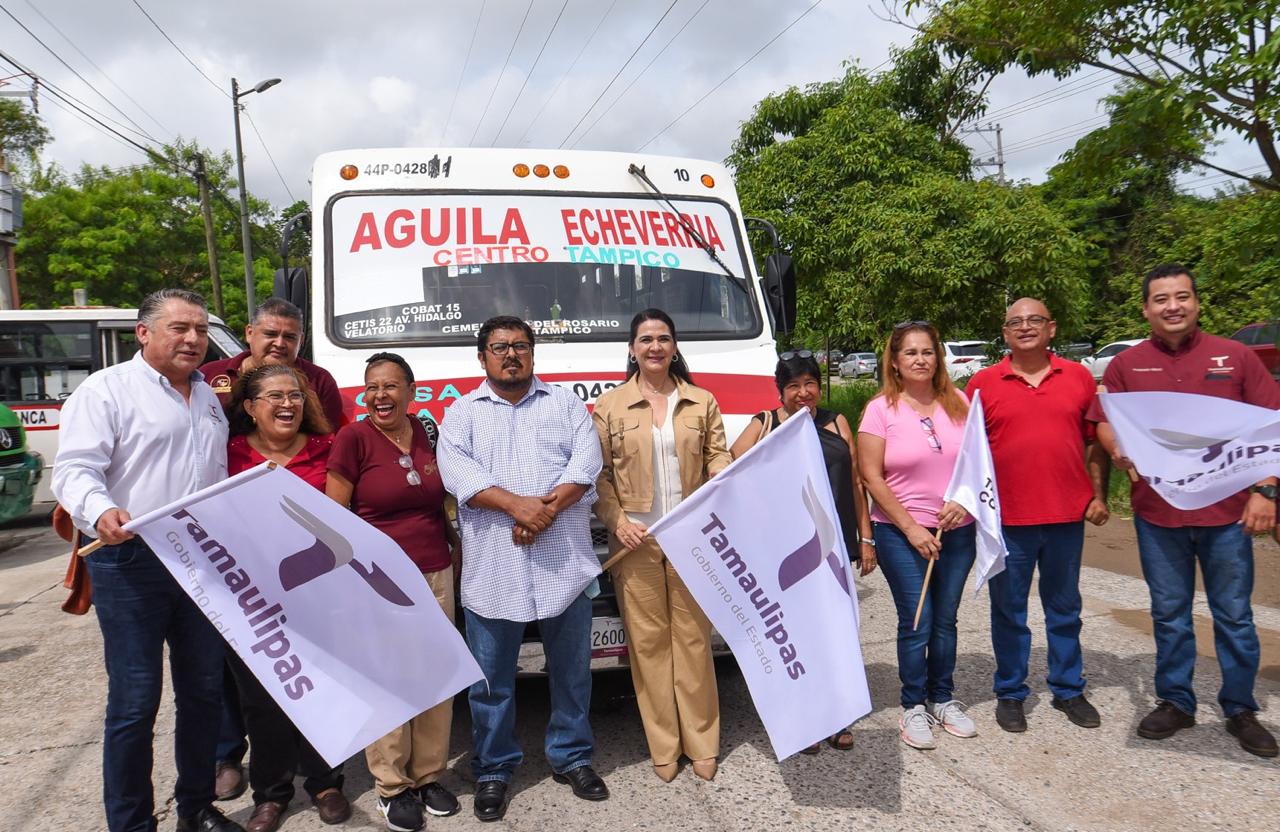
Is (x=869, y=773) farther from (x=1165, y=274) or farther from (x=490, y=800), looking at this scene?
(x=1165, y=274)

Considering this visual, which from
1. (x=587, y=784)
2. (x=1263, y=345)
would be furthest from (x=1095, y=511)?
(x=1263, y=345)

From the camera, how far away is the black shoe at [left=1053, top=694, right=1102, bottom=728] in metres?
4.10

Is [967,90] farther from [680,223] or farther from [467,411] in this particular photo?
[467,411]

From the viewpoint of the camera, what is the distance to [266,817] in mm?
3422

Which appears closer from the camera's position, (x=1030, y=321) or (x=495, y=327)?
(x=495, y=327)

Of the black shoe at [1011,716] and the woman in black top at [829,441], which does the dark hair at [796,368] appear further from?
the black shoe at [1011,716]

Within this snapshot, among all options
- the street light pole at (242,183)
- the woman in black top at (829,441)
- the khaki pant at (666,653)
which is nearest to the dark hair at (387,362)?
the khaki pant at (666,653)

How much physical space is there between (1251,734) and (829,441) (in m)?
2.12

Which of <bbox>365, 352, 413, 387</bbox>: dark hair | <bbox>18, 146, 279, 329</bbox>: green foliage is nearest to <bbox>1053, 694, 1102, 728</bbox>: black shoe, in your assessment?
<bbox>365, 352, 413, 387</bbox>: dark hair

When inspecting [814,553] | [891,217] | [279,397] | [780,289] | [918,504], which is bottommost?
[814,553]

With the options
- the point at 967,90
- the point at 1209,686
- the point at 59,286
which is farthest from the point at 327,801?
the point at 59,286

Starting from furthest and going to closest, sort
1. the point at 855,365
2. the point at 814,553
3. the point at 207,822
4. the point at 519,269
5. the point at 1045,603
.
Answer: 1. the point at 855,365
2. the point at 519,269
3. the point at 1045,603
4. the point at 814,553
5. the point at 207,822

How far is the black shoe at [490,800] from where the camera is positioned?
3.44 meters

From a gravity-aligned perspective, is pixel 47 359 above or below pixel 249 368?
above
